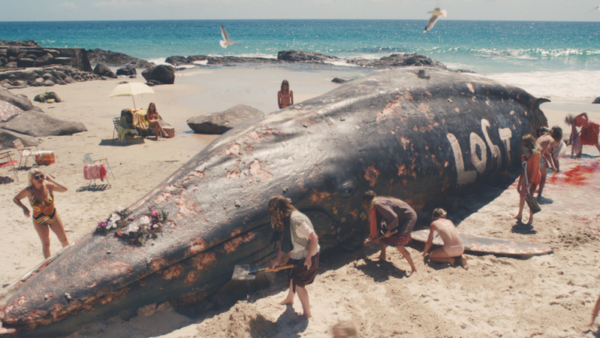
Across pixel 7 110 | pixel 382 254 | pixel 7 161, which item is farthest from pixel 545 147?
pixel 7 110

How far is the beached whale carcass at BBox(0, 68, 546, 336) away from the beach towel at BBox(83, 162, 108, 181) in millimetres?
3821

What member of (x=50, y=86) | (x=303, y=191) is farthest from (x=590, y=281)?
(x=50, y=86)

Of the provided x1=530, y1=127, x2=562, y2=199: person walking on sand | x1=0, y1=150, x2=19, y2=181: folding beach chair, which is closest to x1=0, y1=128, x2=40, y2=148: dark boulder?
x1=0, y1=150, x2=19, y2=181: folding beach chair

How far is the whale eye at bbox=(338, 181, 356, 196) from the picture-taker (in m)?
5.25

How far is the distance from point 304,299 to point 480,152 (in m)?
4.47

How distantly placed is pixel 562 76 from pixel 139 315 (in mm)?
32644

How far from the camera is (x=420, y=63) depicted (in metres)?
37.4

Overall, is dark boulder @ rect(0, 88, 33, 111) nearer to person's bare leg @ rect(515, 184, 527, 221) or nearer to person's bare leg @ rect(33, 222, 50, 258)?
person's bare leg @ rect(33, 222, 50, 258)

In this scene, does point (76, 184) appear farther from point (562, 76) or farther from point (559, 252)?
point (562, 76)

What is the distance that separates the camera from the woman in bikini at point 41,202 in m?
5.39

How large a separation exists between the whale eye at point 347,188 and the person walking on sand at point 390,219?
0.34m

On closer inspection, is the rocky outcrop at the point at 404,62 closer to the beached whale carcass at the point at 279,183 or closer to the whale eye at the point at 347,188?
the beached whale carcass at the point at 279,183

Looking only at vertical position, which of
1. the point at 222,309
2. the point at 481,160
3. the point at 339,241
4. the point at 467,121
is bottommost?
the point at 222,309

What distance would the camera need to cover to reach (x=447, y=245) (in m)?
5.27
